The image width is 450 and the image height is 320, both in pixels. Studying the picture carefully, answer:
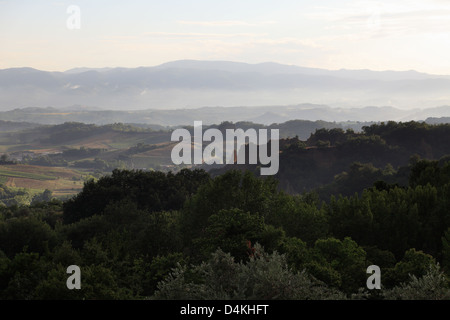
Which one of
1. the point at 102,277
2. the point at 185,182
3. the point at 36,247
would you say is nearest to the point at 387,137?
the point at 185,182

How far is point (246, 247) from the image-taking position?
29.9 meters

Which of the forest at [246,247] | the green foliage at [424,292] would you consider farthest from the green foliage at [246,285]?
the green foliage at [424,292]

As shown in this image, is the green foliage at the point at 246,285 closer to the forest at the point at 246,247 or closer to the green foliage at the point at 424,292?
the forest at the point at 246,247

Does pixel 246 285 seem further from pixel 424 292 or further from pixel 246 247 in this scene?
pixel 246 247

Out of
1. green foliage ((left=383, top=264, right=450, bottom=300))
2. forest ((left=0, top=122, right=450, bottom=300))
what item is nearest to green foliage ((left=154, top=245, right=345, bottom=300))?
forest ((left=0, top=122, right=450, bottom=300))

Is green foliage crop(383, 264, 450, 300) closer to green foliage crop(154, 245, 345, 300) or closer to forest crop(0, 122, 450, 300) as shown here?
forest crop(0, 122, 450, 300)

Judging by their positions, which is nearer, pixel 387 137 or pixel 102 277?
pixel 102 277

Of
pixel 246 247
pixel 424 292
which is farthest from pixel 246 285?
pixel 246 247

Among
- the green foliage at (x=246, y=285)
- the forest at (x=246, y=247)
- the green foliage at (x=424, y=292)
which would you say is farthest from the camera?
the forest at (x=246, y=247)

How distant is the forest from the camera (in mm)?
22797

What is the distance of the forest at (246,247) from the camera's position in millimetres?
22797

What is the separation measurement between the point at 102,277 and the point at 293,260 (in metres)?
10.6
